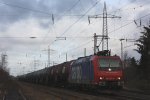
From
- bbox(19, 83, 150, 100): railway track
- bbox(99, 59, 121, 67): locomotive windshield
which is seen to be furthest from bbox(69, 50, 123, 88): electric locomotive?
bbox(19, 83, 150, 100): railway track

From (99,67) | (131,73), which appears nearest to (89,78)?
(99,67)

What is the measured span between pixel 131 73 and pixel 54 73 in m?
22.2

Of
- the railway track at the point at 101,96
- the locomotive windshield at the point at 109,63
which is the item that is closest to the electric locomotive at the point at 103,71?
the locomotive windshield at the point at 109,63

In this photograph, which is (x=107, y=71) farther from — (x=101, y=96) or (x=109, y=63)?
(x=101, y=96)

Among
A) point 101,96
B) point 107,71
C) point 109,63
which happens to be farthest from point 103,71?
point 101,96

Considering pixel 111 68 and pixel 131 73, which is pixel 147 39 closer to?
pixel 131 73

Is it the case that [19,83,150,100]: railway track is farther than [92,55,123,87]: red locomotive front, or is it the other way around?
[92,55,123,87]: red locomotive front

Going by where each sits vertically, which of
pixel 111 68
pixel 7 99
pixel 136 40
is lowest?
pixel 7 99

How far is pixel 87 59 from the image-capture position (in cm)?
3675

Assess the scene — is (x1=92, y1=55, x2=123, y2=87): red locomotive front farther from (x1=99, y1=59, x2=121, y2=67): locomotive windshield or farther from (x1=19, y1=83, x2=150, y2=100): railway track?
(x1=19, y1=83, x2=150, y2=100): railway track

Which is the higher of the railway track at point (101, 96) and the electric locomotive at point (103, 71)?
the electric locomotive at point (103, 71)

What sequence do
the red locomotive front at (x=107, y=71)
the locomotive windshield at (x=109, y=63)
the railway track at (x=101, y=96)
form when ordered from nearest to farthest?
1. the railway track at (x=101, y=96)
2. the red locomotive front at (x=107, y=71)
3. the locomotive windshield at (x=109, y=63)

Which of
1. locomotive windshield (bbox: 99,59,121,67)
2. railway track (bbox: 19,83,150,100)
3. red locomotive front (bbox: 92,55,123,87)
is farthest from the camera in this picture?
locomotive windshield (bbox: 99,59,121,67)

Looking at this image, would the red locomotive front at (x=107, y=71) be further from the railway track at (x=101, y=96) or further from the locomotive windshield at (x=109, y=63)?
the railway track at (x=101, y=96)
